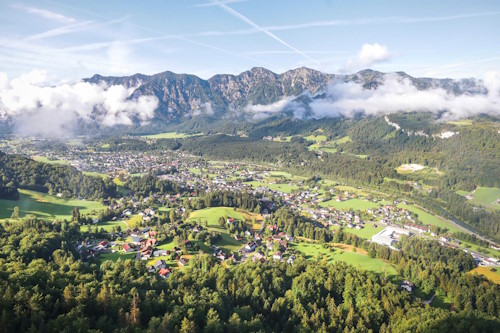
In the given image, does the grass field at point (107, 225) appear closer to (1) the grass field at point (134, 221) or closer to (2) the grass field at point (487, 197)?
(1) the grass field at point (134, 221)

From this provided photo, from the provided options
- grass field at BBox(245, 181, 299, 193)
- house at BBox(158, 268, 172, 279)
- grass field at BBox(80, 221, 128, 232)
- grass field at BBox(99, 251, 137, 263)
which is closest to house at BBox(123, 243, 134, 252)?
grass field at BBox(99, 251, 137, 263)

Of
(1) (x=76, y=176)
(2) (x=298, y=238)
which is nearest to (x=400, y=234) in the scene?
(2) (x=298, y=238)

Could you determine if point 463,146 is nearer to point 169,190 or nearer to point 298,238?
point 298,238

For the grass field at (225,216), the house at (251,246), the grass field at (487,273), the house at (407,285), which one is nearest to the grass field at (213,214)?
the grass field at (225,216)

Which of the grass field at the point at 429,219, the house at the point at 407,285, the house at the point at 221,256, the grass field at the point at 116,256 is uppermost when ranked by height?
the grass field at the point at 116,256

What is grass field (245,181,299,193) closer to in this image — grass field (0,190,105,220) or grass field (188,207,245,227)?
grass field (188,207,245,227)
